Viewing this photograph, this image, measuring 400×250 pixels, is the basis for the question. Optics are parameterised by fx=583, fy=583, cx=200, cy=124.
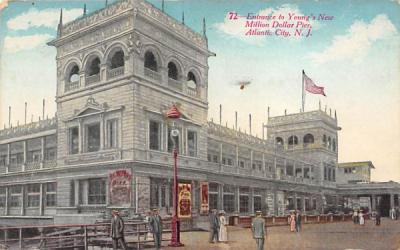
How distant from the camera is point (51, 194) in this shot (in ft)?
44.9

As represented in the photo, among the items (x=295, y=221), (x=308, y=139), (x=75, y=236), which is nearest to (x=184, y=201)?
(x=75, y=236)

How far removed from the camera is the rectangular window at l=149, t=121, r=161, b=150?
13.1 meters

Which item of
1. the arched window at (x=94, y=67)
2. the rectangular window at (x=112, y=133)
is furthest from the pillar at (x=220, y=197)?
the arched window at (x=94, y=67)

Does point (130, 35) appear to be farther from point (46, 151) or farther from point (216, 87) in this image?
point (46, 151)

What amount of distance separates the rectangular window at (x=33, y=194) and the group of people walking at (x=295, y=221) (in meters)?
6.26

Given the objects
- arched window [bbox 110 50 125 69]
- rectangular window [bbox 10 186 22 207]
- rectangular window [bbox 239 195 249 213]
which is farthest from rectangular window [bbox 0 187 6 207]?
rectangular window [bbox 239 195 249 213]

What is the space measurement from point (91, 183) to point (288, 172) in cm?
522

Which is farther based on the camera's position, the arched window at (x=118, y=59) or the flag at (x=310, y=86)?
the arched window at (x=118, y=59)

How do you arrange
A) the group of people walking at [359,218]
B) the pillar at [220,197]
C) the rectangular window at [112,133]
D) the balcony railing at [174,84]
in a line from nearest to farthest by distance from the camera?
the rectangular window at [112,133], the balcony railing at [174,84], the pillar at [220,197], the group of people walking at [359,218]

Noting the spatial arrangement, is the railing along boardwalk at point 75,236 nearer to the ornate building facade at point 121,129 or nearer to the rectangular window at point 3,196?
the ornate building facade at point 121,129

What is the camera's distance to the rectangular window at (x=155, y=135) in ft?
43.1

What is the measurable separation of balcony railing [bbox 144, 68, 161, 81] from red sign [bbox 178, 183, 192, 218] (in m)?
2.48

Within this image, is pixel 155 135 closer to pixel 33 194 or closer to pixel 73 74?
pixel 73 74

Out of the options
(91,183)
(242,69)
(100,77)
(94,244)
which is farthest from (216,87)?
(94,244)
